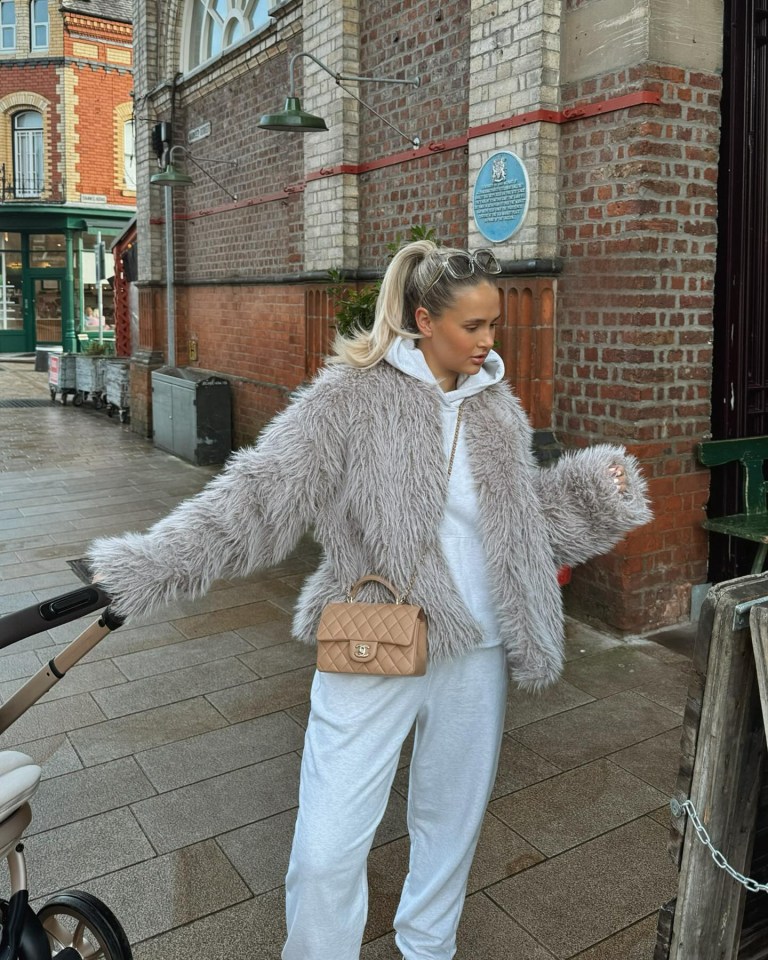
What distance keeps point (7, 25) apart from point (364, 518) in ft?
101

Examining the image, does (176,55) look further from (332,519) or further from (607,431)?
(332,519)

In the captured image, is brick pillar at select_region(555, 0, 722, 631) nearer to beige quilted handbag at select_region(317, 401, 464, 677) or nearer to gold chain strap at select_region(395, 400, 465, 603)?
gold chain strap at select_region(395, 400, 465, 603)

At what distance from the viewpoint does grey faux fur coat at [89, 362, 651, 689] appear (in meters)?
2.37

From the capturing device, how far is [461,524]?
8.23ft

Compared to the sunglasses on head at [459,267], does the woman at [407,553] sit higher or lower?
lower

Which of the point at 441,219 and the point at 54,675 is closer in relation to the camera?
the point at 54,675

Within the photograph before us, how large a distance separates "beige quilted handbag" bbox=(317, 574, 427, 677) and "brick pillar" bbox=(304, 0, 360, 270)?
6.47 m

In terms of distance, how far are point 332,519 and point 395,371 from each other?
0.42 meters

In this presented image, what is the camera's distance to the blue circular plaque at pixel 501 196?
580 cm

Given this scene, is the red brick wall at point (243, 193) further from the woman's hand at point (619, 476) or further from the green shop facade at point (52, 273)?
the green shop facade at point (52, 273)

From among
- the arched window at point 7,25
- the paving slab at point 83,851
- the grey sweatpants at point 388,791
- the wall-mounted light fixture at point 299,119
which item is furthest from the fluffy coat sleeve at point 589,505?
the arched window at point 7,25

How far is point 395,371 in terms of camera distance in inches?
97.9

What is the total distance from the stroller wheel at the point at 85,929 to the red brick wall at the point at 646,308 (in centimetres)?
376

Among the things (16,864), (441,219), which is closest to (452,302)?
(16,864)
